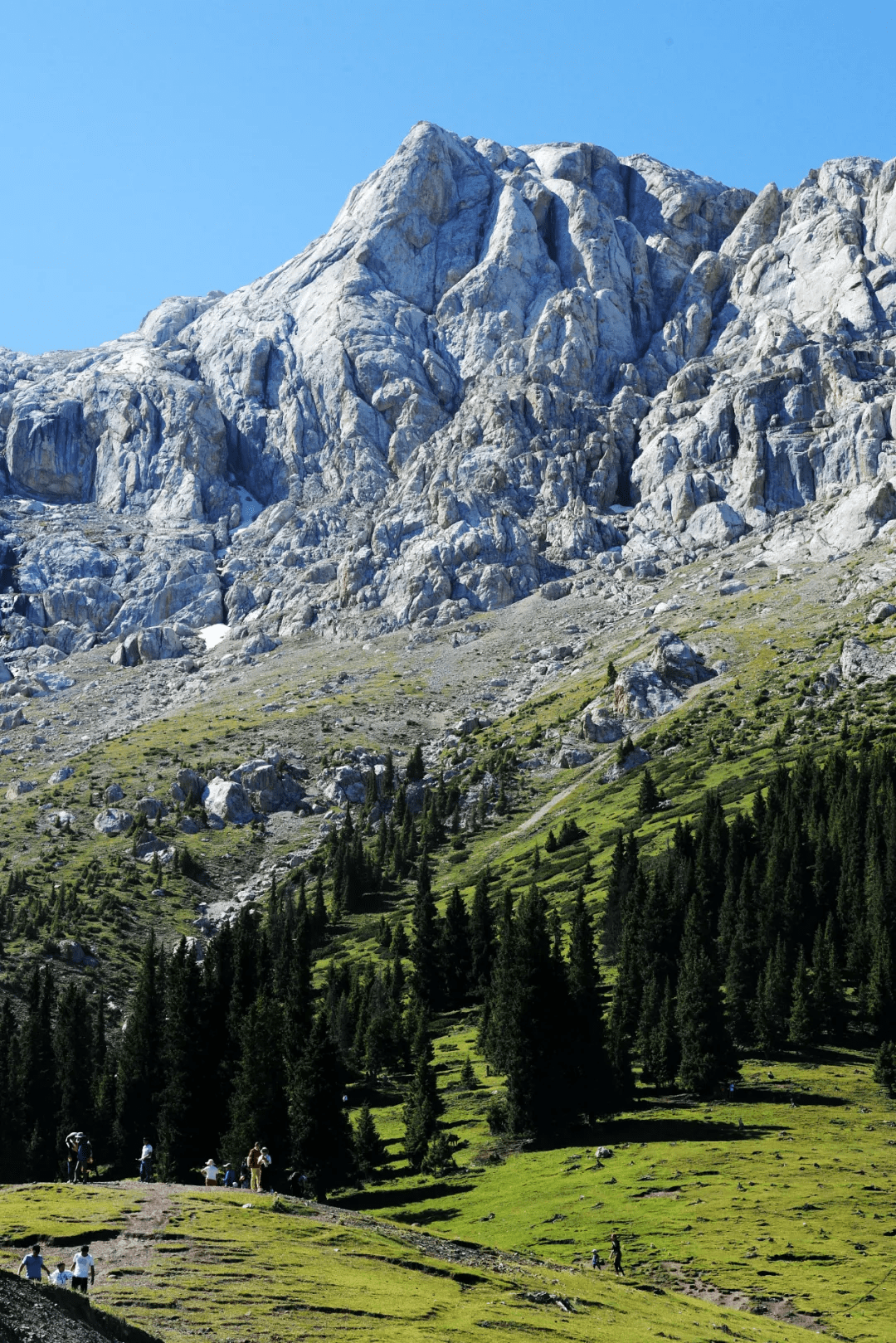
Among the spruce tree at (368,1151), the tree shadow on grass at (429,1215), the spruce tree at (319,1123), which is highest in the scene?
the spruce tree at (319,1123)

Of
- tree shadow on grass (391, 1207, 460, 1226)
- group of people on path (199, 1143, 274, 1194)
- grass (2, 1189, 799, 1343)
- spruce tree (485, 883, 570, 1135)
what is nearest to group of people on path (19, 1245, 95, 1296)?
grass (2, 1189, 799, 1343)

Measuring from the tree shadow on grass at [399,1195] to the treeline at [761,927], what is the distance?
22.1m

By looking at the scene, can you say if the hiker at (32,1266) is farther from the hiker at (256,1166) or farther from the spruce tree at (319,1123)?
the spruce tree at (319,1123)

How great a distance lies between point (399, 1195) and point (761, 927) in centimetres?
6196

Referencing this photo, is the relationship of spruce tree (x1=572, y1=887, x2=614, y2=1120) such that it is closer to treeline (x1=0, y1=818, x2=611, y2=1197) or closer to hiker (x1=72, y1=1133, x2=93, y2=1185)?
treeline (x1=0, y1=818, x2=611, y2=1197)

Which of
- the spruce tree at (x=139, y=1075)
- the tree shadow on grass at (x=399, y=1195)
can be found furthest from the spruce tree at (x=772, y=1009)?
the spruce tree at (x=139, y=1075)

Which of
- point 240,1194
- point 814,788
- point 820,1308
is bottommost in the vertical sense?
point 820,1308

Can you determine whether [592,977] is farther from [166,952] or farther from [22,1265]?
[166,952]

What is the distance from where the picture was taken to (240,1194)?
60812 mm

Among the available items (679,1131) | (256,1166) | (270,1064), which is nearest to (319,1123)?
(270,1064)

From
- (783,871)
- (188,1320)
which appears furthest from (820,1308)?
(783,871)

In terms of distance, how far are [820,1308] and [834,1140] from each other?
93.9ft

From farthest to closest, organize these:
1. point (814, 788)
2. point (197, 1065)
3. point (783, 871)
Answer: point (814, 788) < point (783, 871) < point (197, 1065)

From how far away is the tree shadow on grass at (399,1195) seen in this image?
80688mm
